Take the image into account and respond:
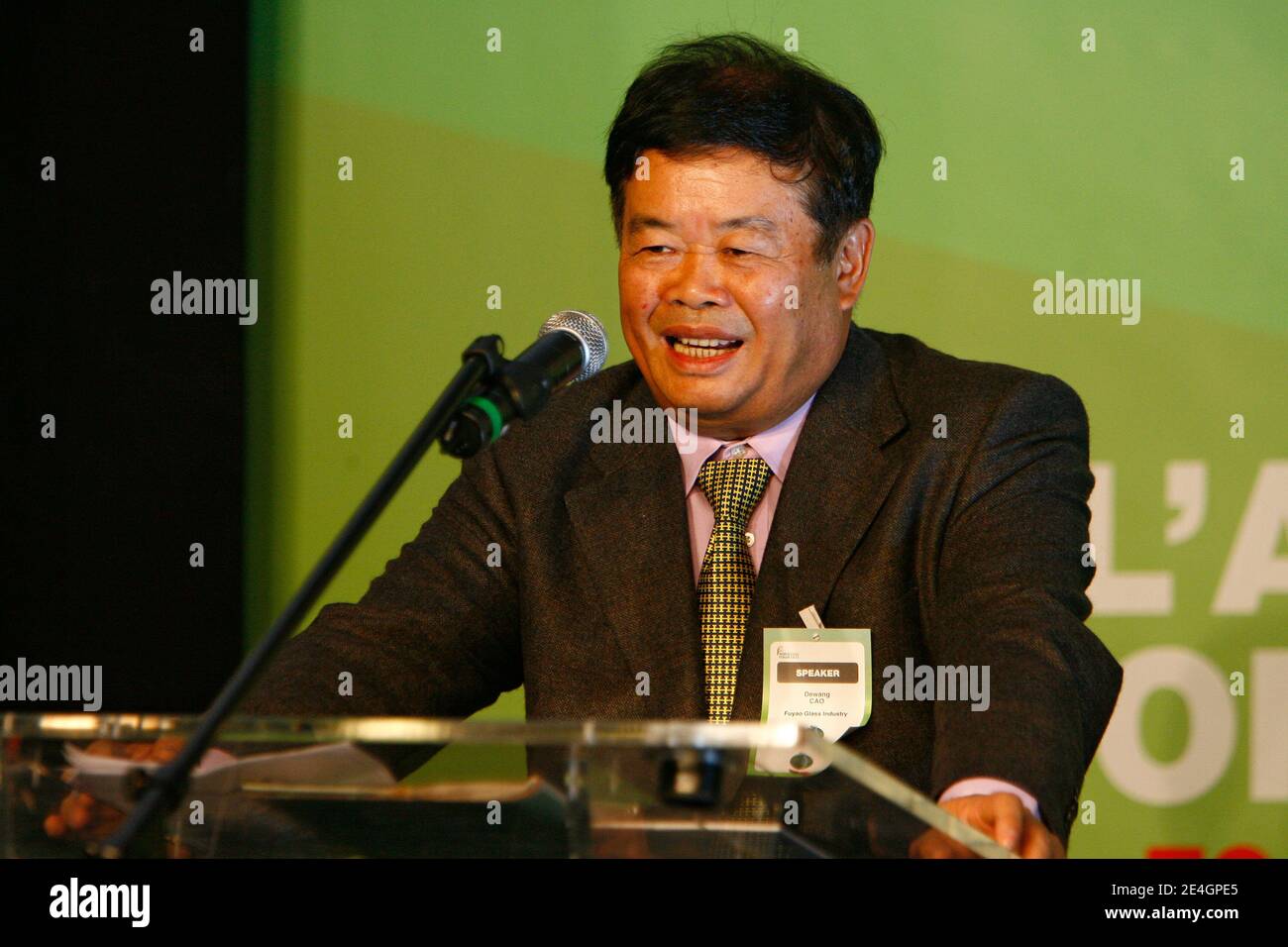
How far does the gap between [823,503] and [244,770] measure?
111 cm

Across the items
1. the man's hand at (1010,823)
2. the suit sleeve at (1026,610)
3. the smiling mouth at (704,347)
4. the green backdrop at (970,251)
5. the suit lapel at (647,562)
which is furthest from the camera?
the green backdrop at (970,251)

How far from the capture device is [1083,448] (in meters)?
2.12

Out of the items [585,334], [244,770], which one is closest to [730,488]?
[585,334]

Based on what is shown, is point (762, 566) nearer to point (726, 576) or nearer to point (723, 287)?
point (726, 576)

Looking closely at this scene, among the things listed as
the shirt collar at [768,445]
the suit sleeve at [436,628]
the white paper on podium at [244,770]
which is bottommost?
the white paper on podium at [244,770]

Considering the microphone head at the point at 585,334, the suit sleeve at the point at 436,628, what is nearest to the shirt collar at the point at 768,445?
the suit sleeve at the point at 436,628

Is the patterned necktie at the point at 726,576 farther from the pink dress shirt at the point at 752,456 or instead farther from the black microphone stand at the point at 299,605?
the black microphone stand at the point at 299,605

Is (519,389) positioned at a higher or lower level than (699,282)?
lower

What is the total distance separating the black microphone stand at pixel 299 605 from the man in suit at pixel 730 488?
0.85 m

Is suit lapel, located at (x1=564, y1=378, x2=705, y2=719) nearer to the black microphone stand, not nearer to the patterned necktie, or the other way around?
the patterned necktie

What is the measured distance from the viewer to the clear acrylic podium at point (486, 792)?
103 centimetres

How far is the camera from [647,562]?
7.00 ft

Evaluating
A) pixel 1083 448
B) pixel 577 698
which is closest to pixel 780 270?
pixel 1083 448
